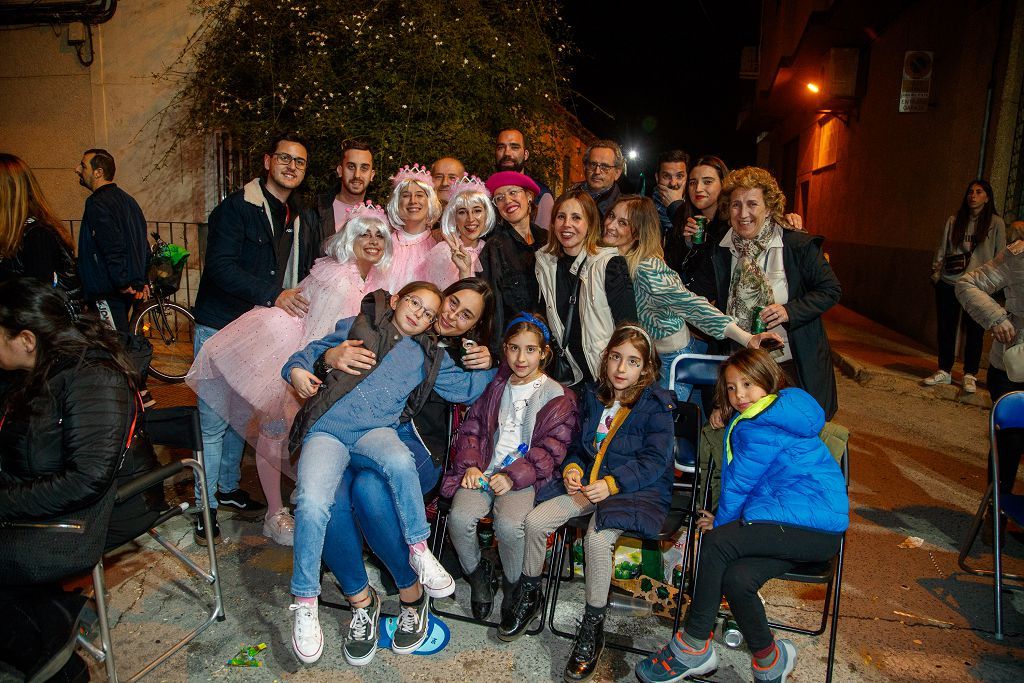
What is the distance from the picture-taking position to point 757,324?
3547 millimetres

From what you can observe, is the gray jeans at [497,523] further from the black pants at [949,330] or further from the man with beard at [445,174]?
the black pants at [949,330]

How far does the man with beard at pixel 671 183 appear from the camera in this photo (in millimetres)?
4627

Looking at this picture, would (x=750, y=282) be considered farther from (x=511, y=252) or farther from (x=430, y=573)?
(x=430, y=573)

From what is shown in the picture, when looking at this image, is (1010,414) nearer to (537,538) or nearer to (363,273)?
(537,538)

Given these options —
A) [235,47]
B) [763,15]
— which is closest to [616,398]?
[235,47]

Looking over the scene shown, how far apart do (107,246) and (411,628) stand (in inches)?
144

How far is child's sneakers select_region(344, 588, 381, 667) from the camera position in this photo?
2.81 meters

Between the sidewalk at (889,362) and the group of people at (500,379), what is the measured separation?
428cm

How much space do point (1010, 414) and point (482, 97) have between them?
21.0 ft

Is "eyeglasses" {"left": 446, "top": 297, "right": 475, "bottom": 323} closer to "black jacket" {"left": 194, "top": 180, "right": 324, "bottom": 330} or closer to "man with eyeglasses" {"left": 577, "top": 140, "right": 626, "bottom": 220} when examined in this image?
"black jacket" {"left": 194, "top": 180, "right": 324, "bottom": 330}

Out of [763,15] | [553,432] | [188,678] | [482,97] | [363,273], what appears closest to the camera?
[188,678]

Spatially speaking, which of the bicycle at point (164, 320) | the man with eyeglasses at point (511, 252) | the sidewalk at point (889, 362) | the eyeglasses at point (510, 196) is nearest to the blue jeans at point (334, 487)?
the man with eyeglasses at point (511, 252)

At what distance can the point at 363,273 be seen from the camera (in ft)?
12.0

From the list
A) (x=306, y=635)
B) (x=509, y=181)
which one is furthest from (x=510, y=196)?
(x=306, y=635)
